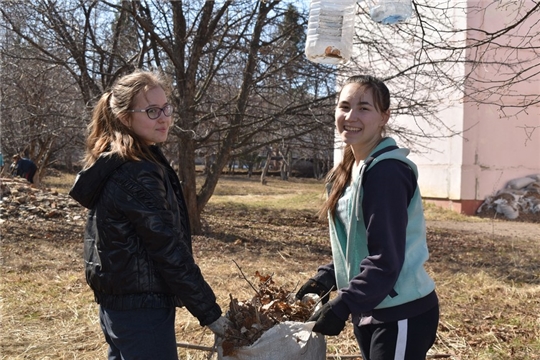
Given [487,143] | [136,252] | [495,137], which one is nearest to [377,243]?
[136,252]

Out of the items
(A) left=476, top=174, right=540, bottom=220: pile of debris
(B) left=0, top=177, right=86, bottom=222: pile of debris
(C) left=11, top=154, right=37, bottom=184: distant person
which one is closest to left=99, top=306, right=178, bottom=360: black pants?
(B) left=0, top=177, right=86, bottom=222: pile of debris

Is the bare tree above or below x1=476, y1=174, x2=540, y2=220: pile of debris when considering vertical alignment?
above

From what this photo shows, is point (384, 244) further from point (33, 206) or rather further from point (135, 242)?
point (33, 206)

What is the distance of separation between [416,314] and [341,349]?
1.95m

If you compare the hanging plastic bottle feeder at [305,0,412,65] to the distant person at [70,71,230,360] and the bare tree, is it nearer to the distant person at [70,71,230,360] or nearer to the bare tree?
the distant person at [70,71,230,360]

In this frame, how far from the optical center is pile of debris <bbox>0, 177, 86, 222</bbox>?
10570 millimetres

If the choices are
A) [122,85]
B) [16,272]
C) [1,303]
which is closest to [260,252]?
[16,272]

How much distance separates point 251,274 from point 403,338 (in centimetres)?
445

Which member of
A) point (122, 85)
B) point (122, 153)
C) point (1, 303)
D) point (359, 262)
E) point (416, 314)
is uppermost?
point (122, 85)

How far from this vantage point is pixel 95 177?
216cm

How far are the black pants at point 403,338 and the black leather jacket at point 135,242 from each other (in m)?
0.72

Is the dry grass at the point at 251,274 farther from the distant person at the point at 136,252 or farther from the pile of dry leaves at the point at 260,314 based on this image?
the distant person at the point at 136,252

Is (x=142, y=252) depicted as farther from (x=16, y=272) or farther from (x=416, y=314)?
(x=16, y=272)

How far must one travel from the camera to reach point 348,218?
2.19 meters
